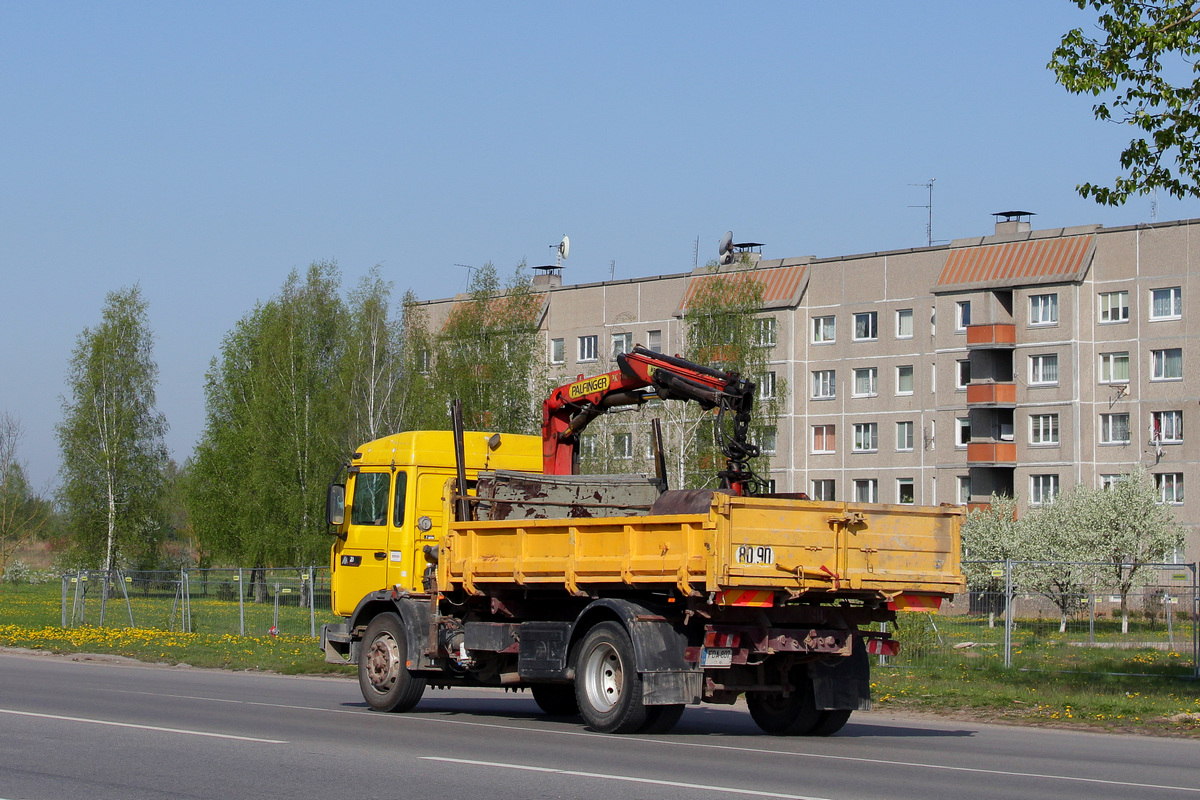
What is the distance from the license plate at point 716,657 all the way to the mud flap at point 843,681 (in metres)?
1.23

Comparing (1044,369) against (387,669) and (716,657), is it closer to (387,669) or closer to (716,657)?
(387,669)

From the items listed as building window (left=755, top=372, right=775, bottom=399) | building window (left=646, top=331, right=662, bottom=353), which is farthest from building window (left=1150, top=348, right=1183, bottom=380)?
building window (left=646, top=331, right=662, bottom=353)

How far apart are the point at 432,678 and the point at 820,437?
174ft

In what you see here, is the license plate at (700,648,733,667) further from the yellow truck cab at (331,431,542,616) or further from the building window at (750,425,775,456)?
the building window at (750,425,775,456)

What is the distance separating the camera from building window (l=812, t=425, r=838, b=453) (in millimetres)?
67375

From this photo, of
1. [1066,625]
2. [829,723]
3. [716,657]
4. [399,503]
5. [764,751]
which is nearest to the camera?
[764,751]

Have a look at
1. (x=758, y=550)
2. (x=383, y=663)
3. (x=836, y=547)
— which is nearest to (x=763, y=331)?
(x=383, y=663)

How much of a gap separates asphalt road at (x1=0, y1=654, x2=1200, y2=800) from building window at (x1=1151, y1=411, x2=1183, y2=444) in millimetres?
44686

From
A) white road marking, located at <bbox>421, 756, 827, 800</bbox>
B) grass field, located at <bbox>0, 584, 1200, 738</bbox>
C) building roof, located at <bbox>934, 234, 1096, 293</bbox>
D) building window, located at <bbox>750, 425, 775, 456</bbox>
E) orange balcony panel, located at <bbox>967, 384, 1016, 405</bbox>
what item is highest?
building roof, located at <bbox>934, 234, 1096, 293</bbox>

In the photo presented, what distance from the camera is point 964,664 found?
23.3 m

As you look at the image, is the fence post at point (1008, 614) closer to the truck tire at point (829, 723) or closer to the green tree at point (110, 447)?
the truck tire at point (829, 723)

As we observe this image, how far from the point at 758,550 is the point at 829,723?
271 centimetres

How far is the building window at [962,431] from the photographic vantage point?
63.4 m

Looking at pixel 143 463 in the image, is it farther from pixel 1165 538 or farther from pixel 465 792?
pixel 465 792
